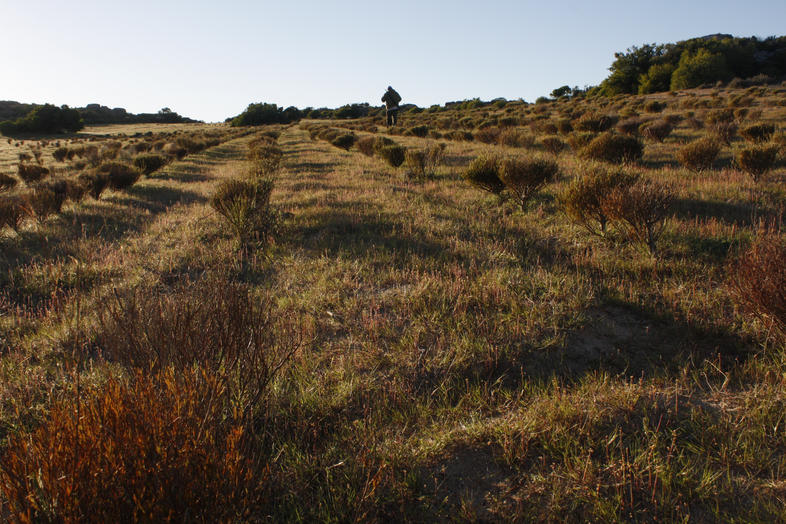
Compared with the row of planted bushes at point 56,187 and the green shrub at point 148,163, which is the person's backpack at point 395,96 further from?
the green shrub at point 148,163

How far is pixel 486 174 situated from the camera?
27.5 ft

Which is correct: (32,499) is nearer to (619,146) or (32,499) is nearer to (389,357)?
(389,357)

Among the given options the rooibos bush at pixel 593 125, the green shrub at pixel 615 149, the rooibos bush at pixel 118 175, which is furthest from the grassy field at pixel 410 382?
the rooibos bush at pixel 593 125

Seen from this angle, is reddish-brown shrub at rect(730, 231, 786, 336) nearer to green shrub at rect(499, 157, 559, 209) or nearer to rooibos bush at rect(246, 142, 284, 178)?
green shrub at rect(499, 157, 559, 209)

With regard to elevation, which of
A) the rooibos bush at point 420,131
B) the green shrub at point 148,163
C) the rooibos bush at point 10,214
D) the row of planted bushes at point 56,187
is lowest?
the rooibos bush at point 10,214

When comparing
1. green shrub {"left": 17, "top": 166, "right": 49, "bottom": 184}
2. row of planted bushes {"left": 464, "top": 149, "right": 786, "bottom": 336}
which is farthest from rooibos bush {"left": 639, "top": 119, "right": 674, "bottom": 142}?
green shrub {"left": 17, "top": 166, "right": 49, "bottom": 184}

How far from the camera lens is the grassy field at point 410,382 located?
4.91 ft

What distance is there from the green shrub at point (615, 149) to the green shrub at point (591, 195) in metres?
5.54

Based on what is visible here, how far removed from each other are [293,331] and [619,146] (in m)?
10.5

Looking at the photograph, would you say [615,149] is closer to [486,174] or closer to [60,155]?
[486,174]

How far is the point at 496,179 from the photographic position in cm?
835

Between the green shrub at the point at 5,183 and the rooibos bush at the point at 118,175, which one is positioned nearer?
the rooibos bush at the point at 118,175

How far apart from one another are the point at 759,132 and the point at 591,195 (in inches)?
371

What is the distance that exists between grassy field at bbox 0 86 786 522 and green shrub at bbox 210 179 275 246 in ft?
1.26
